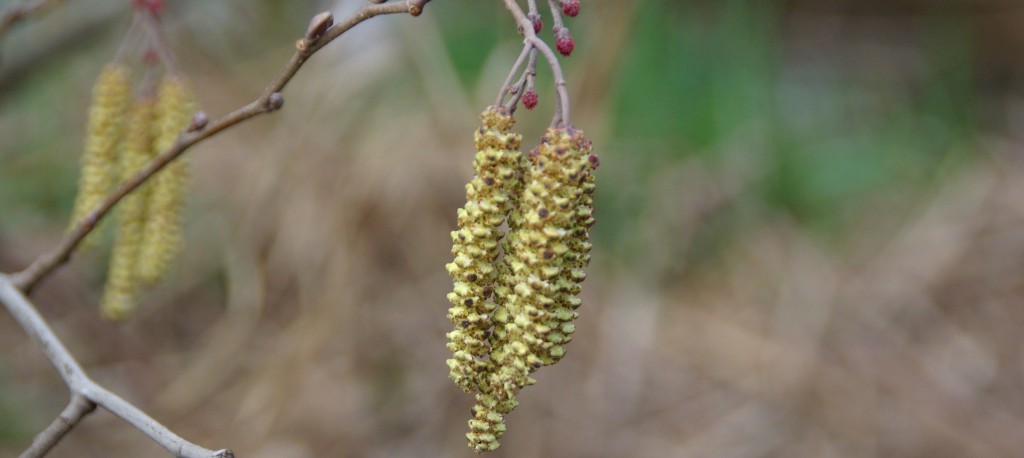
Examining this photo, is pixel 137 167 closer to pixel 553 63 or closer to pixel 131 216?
pixel 131 216

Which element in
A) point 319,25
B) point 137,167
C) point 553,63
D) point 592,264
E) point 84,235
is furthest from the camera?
point 592,264

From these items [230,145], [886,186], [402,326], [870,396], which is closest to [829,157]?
[886,186]

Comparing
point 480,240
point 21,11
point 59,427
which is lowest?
point 59,427

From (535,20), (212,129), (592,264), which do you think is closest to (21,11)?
(212,129)

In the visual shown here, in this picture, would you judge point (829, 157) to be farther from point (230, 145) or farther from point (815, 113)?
point (230, 145)

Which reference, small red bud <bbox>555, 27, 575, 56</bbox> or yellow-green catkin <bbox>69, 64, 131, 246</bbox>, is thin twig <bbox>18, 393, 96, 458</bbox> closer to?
yellow-green catkin <bbox>69, 64, 131, 246</bbox>

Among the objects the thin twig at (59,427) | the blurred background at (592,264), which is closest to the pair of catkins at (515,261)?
the thin twig at (59,427)
